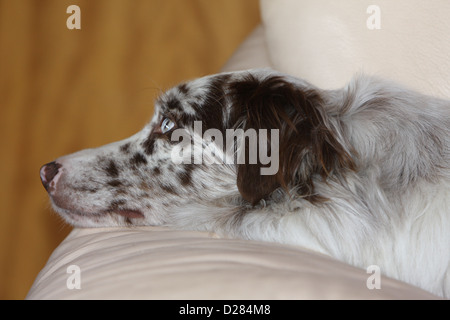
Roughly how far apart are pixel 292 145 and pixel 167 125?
442 mm

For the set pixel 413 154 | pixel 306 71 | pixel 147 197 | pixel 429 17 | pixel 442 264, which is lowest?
pixel 442 264

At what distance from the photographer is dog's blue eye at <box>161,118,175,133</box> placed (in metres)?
1.48

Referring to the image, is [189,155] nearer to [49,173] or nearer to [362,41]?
[49,173]

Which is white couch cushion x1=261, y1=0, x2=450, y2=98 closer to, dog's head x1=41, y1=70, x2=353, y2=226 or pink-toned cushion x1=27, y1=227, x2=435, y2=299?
dog's head x1=41, y1=70, x2=353, y2=226

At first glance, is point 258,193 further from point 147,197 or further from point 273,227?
point 147,197

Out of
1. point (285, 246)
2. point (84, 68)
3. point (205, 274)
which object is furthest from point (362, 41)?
point (84, 68)

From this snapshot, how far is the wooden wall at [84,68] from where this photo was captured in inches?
107

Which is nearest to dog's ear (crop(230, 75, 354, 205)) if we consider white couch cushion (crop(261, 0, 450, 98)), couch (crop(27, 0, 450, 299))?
couch (crop(27, 0, 450, 299))

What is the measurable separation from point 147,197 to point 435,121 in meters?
0.81

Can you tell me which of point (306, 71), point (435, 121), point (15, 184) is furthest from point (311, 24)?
point (15, 184)

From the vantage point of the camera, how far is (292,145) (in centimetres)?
122

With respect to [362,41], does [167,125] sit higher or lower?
lower

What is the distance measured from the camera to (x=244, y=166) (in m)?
1.24

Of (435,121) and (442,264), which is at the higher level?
(435,121)
